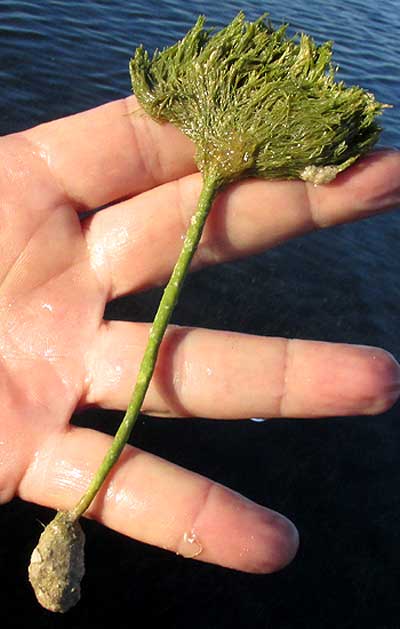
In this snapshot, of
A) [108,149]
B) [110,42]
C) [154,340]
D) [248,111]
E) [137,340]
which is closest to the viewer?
[154,340]

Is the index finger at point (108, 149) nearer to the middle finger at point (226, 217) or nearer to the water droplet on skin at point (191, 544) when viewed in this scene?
the middle finger at point (226, 217)

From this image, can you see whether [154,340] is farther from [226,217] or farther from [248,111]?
[248,111]

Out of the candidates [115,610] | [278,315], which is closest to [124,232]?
[115,610]

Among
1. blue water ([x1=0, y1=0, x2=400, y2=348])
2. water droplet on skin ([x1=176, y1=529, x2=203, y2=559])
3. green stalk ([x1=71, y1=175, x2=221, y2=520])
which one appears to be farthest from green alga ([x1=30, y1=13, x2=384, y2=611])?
blue water ([x1=0, y1=0, x2=400, y2=348])

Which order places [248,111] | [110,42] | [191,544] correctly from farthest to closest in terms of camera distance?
[110,42]
[248,111]
[191,544]

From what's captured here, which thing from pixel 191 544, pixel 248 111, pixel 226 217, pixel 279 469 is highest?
pixel 248 111

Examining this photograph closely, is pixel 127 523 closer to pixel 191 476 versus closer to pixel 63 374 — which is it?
pixel 191 476

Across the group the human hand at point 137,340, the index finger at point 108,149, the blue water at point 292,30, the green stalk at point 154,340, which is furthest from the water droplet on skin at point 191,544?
the blue water at point 292,30

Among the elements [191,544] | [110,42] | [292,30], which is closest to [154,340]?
[191,544]

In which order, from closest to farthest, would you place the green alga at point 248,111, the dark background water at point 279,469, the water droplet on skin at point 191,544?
1. the water droplet on skin at point 191,544
2. the green alga at point 248,111
3. the dark background water at point 279,469
